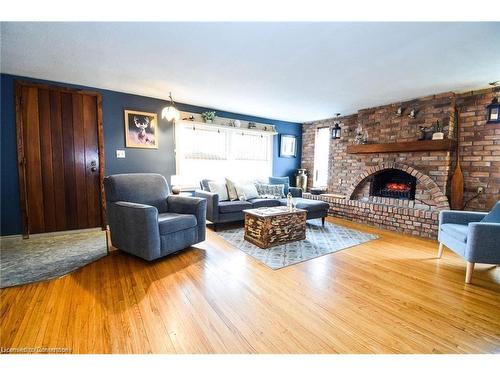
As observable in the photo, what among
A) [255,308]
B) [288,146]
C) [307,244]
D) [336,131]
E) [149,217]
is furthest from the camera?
[288,146]

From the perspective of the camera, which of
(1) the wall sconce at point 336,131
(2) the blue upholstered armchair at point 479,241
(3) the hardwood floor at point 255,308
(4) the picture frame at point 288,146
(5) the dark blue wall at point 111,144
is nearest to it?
(3) the hardwood floor at point 255,308

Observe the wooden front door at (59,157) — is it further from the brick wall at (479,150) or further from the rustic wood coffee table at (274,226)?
the brick wall at (479,150)

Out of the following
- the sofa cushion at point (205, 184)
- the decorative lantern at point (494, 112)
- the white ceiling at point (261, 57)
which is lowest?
the sofa cushion at point (205, 184)

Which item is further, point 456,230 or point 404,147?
point 404,147

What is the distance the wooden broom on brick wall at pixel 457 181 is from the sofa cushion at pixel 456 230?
49.6 inches

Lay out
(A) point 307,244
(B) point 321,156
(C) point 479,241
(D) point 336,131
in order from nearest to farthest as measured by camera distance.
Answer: (C) point 479,241 < (A) point 307,244 < (D) point 336,131 < (B) point 321,156

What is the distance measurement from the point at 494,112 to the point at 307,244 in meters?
3.27

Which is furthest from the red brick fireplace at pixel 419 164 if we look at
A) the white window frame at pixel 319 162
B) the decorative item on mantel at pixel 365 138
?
the white window frame at pixel 319 162

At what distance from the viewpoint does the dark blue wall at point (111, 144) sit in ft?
9.76

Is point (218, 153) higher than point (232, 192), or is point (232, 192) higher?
point (218, 153)

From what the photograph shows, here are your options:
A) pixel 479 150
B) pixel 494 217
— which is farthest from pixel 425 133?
pixel 494 217

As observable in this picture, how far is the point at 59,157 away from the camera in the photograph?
3295 mm

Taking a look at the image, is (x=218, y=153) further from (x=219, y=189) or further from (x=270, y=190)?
(x=270, y=190)

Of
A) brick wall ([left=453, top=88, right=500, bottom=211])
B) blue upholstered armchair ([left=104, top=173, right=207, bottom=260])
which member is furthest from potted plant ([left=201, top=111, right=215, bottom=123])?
brick wall ([left=453, top=88, right=500, bottom=211])
